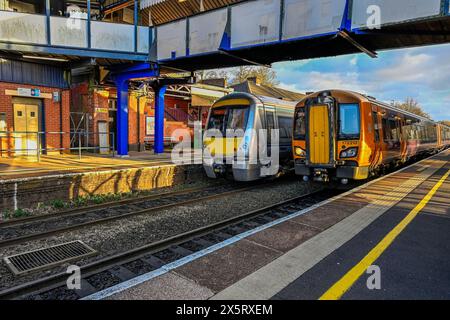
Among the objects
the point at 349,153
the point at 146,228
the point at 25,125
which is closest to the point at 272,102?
the point at 349,153

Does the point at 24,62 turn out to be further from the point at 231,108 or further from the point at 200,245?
the point at 200,245

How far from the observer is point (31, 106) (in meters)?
13.3

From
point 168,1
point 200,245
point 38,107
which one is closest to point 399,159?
point 200,245

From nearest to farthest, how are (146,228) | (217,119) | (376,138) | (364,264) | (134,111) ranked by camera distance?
(364,264), (146,228), (376,138), (217,119), (134,111)

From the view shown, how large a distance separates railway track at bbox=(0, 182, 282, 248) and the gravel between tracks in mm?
178

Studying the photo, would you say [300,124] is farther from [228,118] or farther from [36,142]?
[36,142]

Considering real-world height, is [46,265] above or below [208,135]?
below

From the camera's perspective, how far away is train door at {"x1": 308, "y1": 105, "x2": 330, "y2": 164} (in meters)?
9.20

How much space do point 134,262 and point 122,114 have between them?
32.3 feet

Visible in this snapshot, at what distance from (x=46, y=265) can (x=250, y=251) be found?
2.94 m

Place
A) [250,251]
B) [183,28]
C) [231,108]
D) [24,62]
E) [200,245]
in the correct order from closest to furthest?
[250,251], [200,245], [231,108], [183,28], [24,62]

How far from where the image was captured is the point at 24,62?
12922 millimetres

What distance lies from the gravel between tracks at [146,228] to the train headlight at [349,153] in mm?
1956

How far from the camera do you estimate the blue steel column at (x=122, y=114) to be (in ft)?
44.1
